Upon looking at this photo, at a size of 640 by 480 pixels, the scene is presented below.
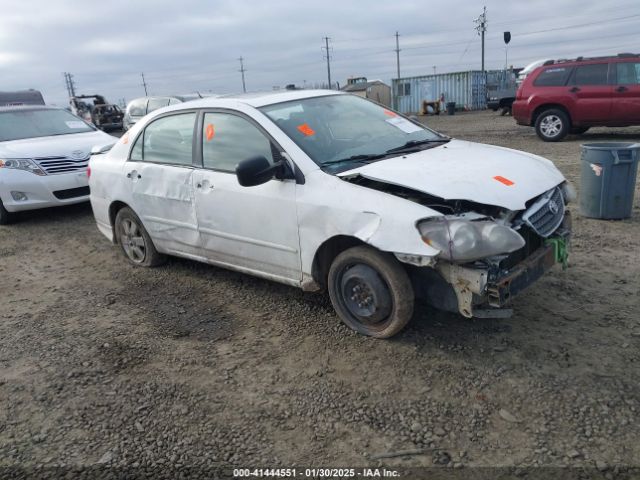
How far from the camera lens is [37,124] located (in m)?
8.51

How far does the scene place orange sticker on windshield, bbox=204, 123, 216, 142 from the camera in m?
4.35

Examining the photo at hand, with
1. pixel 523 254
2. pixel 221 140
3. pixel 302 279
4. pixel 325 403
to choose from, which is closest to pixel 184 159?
pixel 221 140

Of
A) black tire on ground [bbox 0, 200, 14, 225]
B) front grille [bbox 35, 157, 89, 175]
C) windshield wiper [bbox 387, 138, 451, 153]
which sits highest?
windshield wiper [bbox 387, 138, 451, 153]

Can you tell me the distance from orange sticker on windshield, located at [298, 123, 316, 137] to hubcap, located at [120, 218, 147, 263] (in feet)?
7.15

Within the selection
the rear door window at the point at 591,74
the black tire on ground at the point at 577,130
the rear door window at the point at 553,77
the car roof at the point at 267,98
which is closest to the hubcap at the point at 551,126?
the black tire on ground at the point at 577,130

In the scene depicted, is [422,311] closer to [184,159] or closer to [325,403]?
[325,403]

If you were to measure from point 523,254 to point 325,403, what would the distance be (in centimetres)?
161

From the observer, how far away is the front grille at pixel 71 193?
754 centimetres

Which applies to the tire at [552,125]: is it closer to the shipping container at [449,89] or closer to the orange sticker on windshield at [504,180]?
the orange sticker on windshield at [504,180]

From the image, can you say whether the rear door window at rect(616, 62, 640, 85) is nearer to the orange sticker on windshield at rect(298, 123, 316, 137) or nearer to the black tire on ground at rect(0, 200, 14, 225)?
the orange sticker on windshield at rect(298, 123, 316, 137)

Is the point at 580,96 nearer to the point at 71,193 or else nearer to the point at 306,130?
the point at 306,130

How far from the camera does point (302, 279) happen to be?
A: 152 inches

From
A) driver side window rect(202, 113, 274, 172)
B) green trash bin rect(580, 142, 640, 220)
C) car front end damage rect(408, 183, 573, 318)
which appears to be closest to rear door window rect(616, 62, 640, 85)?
green trash bin rect(580, 142, 640, 220)

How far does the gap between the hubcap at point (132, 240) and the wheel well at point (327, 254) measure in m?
2.26
